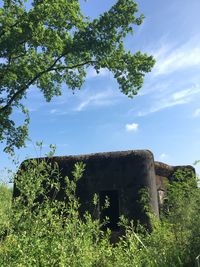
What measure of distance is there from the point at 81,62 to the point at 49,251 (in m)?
14.7

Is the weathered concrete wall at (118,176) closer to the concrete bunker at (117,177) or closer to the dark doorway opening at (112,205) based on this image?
the concrete bunker at (117,177)

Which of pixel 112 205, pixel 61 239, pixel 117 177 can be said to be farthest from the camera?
pixel 112 205

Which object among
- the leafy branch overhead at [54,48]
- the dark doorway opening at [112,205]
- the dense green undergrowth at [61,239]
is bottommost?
the dense green undergrowth at [61,239]

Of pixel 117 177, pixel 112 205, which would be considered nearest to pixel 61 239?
pixel 117 177

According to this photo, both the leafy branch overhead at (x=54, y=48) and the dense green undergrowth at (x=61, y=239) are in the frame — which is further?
the leafy branch overhead at (x=54, y=48)

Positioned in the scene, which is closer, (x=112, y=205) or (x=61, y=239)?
(x=61, y=239)

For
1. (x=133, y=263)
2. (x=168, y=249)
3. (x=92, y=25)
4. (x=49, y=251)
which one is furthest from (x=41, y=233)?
(x=92, y=25)

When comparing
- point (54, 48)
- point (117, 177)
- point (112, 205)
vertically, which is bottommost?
point (112, 205)

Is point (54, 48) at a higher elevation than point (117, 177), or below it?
higher

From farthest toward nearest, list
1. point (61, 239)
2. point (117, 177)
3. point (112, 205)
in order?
point (112, 205), point (117, 177), point (61, 239)

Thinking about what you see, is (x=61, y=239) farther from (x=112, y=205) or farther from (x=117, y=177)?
(x=112, y=205)

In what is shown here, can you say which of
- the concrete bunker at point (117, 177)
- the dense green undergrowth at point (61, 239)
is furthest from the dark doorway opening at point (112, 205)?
the dense green undergrowth at point (61, 239)

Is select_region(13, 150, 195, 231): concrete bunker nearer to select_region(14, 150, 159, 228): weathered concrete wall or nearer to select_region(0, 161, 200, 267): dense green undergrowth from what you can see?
select_region(14, 150, 159, 228): weathered concrete wall

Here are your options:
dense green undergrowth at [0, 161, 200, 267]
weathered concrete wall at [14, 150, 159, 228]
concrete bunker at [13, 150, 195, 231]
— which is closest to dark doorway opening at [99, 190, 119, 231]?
concrete bunker at [13, 150, 195, 231]
